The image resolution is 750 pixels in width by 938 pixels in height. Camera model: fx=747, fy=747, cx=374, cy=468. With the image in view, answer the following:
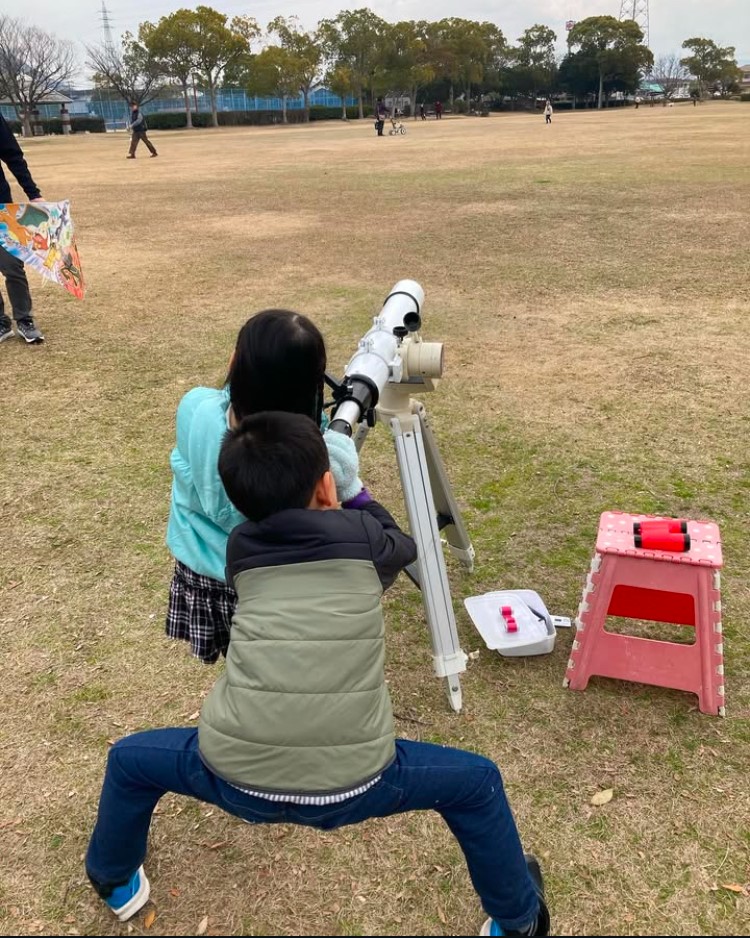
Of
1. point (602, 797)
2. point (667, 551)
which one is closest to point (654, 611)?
point (667, 551)

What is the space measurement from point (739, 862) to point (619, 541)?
0.97 meters

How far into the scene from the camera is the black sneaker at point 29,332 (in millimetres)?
6602

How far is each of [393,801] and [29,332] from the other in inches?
243

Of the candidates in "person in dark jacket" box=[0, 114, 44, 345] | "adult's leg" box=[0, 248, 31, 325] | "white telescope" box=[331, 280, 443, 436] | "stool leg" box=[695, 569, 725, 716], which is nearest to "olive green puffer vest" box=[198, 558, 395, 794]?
"white telescope" box=[331, 280, 443, 436]

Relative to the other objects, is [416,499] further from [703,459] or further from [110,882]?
[703,459]

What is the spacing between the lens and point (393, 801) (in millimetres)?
1612

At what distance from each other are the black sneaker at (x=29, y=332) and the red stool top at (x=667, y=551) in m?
5.66

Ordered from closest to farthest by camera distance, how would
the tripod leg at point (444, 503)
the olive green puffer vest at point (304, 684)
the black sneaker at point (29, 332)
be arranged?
1. the olive green puffer vest at point (304, 684)
2. the tripod leg at point (444, 503)
3. the black sneaker at point (29, 332)

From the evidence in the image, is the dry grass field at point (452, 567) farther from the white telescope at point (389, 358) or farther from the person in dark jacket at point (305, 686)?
the white telescope at point (389, 358)

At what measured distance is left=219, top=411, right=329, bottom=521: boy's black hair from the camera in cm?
151

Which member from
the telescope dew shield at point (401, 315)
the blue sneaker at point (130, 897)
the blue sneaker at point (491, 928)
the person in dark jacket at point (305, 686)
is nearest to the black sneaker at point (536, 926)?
the blue sneaker at point (491, 928)

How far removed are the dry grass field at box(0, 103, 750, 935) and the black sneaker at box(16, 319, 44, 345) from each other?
0.36 feet

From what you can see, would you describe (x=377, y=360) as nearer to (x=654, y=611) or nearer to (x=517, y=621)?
(x=517, y=621)

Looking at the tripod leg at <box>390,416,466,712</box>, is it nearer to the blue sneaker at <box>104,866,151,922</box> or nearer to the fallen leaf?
the fallen leaf
